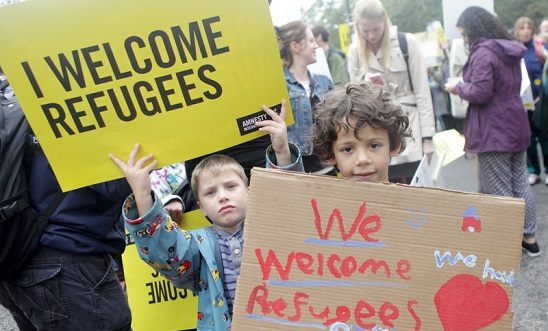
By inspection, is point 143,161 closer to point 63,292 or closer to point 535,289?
point 63,292

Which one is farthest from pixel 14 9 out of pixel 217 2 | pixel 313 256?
pixel 313 256

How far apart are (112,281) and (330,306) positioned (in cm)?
119

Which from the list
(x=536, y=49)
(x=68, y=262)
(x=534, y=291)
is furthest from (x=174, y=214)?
(x=536, y=49)

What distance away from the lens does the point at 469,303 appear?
1.50 metres

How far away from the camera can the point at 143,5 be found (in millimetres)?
1868

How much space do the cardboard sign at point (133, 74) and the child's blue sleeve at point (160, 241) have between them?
0.49 ft

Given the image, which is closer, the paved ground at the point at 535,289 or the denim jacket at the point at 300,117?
the denim jacket at the point at 300,117

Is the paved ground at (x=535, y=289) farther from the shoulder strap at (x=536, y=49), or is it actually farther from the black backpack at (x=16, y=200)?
the black backpack at (x=16, y=200)

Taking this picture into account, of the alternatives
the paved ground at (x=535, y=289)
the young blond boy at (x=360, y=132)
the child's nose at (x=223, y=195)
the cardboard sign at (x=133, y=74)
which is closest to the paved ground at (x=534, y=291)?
the paved ground at (x=535, y=289)

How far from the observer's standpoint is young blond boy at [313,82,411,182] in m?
2.02

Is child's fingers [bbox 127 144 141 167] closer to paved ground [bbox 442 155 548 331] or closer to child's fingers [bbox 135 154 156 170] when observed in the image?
child's fingers [bbox 135 154 156 170]

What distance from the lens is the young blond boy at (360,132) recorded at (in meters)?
2.02

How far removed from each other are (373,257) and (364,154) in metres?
0.57

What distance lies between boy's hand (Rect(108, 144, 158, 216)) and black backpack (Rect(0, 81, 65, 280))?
447mm
